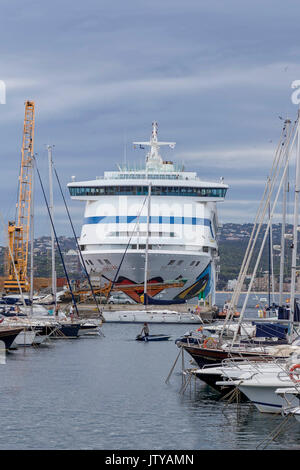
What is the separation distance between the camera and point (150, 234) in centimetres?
8831

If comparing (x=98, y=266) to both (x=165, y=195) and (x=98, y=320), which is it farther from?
(x=98, y=320)

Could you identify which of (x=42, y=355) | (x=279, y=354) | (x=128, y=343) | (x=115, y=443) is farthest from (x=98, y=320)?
(x=115, y=443)

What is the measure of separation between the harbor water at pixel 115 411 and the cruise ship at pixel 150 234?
122 ft

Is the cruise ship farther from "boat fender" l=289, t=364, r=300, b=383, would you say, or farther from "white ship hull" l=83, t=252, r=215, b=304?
"boat fender" l=289, t=364, r=300, b=383

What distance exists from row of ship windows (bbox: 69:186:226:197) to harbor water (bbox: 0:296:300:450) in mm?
42646

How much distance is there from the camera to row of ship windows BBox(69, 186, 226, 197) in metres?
92.4

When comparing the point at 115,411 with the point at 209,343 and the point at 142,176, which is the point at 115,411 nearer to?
the point at 209,343

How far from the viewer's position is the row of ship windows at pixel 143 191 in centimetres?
9244

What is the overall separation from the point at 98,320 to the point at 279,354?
36066 mm

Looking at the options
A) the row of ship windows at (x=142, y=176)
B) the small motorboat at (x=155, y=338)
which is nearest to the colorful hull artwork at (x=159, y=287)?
the row of ship windows at (x=142, y=176)

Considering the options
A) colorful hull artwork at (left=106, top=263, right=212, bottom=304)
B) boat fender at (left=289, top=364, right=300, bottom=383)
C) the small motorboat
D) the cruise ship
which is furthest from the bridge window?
boat fender at (left=289, top=364, right=300, bottom=383)

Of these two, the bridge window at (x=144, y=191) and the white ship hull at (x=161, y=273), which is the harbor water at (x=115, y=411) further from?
the bridge window at (x=144, y=191)

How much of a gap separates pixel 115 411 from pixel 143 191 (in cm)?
6018

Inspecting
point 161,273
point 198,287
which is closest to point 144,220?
point 161,273
